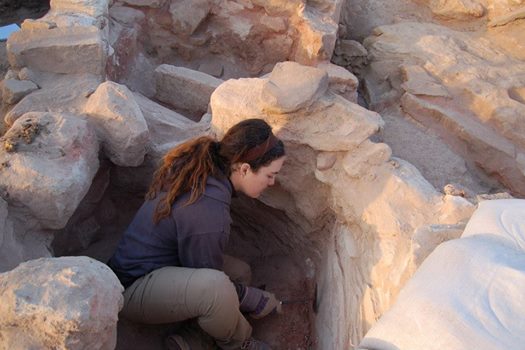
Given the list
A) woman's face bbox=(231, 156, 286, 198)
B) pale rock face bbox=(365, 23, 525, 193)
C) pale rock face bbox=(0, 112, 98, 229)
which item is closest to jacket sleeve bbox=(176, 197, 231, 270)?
woman's face bbox=(231, 156, 286, 198)

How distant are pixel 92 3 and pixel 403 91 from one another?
227cm

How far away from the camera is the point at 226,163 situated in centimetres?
249

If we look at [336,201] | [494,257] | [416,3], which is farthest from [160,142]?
[416,3]

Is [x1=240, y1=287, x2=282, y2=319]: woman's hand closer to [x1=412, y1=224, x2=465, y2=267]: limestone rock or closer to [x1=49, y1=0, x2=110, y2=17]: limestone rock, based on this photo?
[x1=412, y1=224, x2=465, y2=267]: limestone rock

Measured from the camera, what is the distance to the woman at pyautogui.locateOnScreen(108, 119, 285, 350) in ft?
7.64

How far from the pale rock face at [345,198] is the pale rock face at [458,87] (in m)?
1.00

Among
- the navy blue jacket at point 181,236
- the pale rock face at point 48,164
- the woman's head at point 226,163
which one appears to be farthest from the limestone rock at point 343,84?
the pale rock face at point 48,164

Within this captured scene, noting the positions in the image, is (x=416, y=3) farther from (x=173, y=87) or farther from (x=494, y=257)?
(x=494, y=257)

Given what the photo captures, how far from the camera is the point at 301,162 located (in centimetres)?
282

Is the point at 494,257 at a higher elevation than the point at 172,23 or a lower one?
higher

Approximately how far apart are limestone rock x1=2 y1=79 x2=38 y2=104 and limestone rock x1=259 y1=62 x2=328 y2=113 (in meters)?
1.51

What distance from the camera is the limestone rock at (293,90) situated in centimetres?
263

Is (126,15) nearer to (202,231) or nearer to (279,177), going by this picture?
(279,177)

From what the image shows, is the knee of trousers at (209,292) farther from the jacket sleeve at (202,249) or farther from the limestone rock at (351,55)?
the limestone rock at (351,55)
